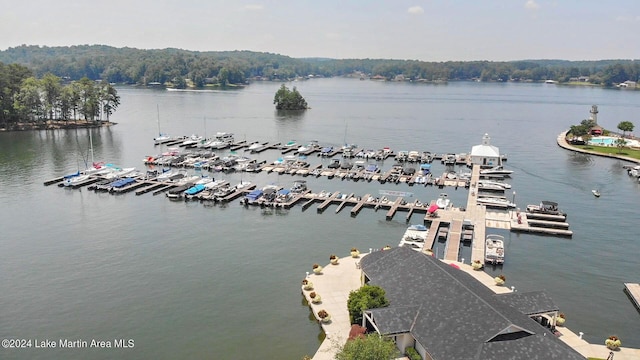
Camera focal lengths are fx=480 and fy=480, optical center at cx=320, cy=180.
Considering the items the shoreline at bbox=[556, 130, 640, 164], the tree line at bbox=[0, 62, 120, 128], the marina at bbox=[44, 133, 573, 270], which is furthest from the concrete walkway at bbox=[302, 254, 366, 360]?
the tree line at bbox=[0, 62, 120, 128]

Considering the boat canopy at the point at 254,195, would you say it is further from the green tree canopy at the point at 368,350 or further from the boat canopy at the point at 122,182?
the green tree canopy at the point at 368,350

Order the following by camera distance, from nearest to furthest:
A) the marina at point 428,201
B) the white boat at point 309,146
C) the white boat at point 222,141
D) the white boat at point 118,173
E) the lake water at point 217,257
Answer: the lake water at point 217,257
the marina at point 428,201
the white boat at point 118,173
the white boat at point 309,146
the white boat at point 222,141

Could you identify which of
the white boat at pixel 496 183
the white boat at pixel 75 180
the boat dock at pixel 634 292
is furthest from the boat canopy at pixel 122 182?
the boat dock at pixel 634 292

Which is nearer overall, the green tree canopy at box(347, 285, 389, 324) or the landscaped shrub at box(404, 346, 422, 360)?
the landscaped shrub at box(404, 346, 422, 360)

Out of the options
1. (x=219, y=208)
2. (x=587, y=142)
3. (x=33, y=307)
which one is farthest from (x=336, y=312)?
(x=587, y=142)

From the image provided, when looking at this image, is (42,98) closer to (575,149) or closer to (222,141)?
(222,141)

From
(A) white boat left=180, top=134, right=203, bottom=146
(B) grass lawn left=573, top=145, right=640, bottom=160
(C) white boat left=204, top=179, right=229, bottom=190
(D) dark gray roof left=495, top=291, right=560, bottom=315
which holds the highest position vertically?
(A) white boat left=180, top=134, right=203, bottom=146

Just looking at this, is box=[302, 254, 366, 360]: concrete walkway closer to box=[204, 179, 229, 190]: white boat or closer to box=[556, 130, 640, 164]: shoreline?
box=[204, 179, 229, 190]: white boat
